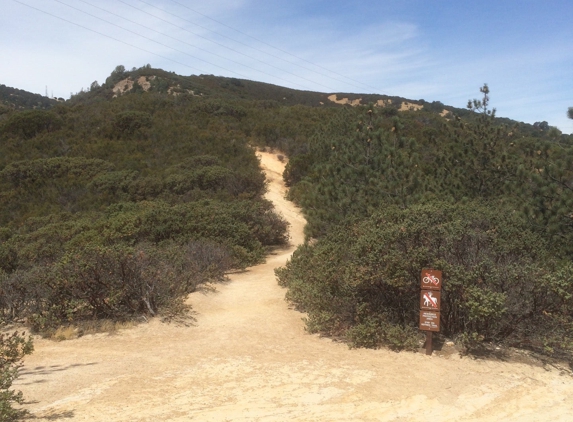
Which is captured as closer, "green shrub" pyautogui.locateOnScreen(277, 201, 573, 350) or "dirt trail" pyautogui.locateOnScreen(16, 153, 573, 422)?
"dirt trail" pyautogui.locateOnScreen(16, 153, 573, 422)

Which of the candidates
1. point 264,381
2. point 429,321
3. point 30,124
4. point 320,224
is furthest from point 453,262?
point 30,124

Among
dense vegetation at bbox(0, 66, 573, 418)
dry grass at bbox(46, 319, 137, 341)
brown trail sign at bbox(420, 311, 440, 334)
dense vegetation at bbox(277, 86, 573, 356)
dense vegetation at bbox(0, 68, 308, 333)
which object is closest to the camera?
brown trail sign at bbox(420, 311, 440, 334)

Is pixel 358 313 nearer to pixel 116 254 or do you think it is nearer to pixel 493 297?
pixel 493 297

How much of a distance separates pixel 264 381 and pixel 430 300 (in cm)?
242

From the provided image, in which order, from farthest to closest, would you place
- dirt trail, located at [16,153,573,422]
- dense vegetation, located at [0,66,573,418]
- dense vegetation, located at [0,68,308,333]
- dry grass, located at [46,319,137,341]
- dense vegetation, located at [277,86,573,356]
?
dense vegetation, located at [0,68,308,333] < dry grass, located at [46,319,137,341] < dense vegetation, located at [0,66,573,418] < dense vegetation, located at [277,86,573,356] < dirt trail, located at [16,153,573,422]

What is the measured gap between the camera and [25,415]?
16.0 feet

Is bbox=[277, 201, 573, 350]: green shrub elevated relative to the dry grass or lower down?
elevated

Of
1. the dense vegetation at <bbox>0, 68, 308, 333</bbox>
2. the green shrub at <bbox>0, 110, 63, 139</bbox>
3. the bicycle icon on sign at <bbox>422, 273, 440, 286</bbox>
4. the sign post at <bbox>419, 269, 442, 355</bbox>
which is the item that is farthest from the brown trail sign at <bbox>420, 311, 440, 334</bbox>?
the green shrub at <bbox>0, 110, 63, 139</bbox>

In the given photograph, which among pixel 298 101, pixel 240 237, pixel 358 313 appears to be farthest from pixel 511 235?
pixel 298 101

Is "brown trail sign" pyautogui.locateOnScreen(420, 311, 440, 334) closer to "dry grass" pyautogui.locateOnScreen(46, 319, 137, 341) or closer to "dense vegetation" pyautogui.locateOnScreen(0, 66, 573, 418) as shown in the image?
"dense vegetation" pyautogui.locateOnScreen(0, 66, 573, 418)

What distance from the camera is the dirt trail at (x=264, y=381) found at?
5070 mm

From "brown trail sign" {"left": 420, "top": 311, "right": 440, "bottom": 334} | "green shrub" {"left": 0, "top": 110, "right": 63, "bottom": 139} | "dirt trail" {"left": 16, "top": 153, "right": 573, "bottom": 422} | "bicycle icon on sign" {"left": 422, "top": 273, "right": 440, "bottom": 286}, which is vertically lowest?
"dirt trail" {"left": 16, "top": 153, "right": 573, "bottom": 422}

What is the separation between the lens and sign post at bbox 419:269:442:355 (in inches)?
261

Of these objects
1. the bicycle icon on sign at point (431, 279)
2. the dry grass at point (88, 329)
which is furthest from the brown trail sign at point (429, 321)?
the dry grass at point (88, 329)
